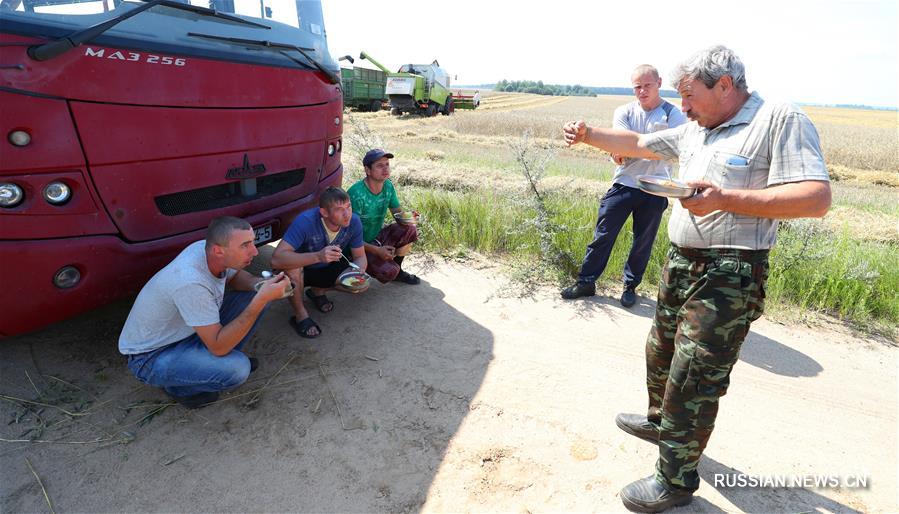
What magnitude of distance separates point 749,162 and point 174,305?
278 centimetres

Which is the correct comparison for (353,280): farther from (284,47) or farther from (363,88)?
(363,88)

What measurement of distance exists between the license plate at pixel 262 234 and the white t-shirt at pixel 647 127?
2.74m

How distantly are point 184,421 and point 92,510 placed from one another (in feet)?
1.93

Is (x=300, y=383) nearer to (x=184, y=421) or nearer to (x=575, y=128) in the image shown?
(x=184, y=421)

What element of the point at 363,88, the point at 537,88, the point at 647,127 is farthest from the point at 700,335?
the point at 537,88

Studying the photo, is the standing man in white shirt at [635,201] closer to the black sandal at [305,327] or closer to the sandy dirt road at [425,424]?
the sandy dirt road at [425,424]

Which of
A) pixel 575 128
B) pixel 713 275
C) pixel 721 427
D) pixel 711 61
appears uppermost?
pixel 711 61

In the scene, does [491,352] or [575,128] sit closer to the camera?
[575,128]

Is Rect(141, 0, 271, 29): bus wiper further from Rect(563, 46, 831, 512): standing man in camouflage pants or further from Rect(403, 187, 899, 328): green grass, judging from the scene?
Rect(403, 187, 899, 328): green grass

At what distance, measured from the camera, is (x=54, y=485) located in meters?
2.31

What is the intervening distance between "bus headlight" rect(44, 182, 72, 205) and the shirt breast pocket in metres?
3.00

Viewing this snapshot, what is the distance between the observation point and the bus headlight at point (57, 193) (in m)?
2.36

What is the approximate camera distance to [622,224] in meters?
4.13

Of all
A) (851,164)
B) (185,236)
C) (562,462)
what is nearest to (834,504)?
(562,462)
